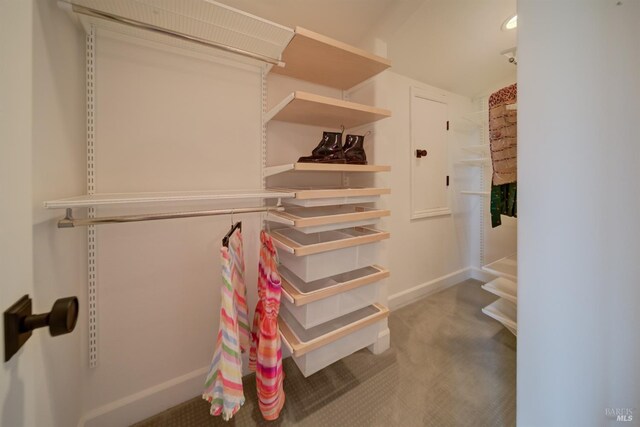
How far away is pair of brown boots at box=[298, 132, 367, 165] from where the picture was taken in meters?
1.20

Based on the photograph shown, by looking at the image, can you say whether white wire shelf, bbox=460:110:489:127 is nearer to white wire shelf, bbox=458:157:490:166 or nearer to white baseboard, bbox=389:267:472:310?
white wire shelf, bbox=458:157:490:166

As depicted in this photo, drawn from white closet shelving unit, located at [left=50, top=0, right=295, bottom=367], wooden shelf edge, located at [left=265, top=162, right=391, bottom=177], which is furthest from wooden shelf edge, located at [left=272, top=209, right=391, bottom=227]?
wooden shelf edge, located at [left=265, top=162, right=391, bottom=177]

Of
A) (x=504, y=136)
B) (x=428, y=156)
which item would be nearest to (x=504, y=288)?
(x=504, y=136)

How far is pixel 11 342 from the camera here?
0.36 metres

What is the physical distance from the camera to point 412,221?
7.16 feet

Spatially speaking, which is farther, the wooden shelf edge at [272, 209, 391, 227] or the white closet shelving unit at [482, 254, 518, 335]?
the white closet shelving unit at [482, 254, 518, 335]

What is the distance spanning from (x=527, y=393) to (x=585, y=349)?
253 mm

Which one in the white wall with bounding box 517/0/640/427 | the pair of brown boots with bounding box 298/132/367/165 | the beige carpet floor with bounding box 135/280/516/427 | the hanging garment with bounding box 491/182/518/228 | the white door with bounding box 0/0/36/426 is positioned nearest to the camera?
the white door with bounding box 0/0/36/426

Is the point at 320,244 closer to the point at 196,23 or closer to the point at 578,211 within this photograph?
the point at 578,211

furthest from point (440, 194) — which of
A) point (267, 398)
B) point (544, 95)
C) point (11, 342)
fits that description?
point (11, 342)

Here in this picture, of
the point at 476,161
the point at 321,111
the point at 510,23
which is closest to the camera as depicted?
the point at 321,111

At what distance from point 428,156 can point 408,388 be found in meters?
1.95

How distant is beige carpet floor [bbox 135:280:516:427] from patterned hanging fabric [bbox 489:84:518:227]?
102cm

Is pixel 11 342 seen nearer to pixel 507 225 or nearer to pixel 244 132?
pixel 244 132
